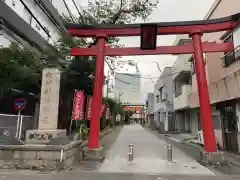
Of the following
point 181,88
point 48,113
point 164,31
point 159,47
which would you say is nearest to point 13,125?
point 48,113

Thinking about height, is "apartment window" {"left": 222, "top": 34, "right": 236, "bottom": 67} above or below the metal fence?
above

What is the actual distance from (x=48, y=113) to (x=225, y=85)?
8866 millimetres

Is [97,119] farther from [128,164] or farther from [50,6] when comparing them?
[50,6]

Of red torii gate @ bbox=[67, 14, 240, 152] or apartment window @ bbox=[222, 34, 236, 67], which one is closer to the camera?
red torii gate @ bbox=[67, 14, 240, 152]

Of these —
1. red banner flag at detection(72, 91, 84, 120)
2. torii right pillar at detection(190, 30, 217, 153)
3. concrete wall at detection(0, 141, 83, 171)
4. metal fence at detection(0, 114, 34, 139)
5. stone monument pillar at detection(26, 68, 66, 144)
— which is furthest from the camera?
red banner flag at detection(72, 91, 84, 120)

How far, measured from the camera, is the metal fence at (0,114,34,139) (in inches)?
418

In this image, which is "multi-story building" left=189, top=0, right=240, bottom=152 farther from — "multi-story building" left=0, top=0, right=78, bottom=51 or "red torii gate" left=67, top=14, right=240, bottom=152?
"multi-story building" left=0, top=0, right=78, bottom=51

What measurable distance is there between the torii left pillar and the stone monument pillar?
1.36 metres

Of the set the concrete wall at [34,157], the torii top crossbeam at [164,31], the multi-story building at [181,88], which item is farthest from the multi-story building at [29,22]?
the multi-story building at [181,88]

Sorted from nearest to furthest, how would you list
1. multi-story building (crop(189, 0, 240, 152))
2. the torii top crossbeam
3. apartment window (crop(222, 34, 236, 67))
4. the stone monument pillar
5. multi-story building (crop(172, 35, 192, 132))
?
the stone monument pillar → the torii top crossbeam → multi-story building (crop(189, 0, 240, 152)) → apartment window (crop(222, 34, 236, 67)) → multi-story building (crop(172, 35, 192, 132))

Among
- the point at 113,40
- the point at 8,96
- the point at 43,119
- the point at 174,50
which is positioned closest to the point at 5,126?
the point at 43,119

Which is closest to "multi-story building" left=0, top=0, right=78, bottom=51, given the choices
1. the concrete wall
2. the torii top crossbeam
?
the torii top crossbeam

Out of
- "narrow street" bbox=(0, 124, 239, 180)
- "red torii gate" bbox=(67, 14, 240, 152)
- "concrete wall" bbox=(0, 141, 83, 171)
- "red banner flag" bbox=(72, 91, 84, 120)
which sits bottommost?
"narrow street" bbox=(0, 124, 239, 180)

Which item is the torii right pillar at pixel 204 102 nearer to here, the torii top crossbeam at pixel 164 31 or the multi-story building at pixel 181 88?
the torii top crossbeam at pixel 164 31
